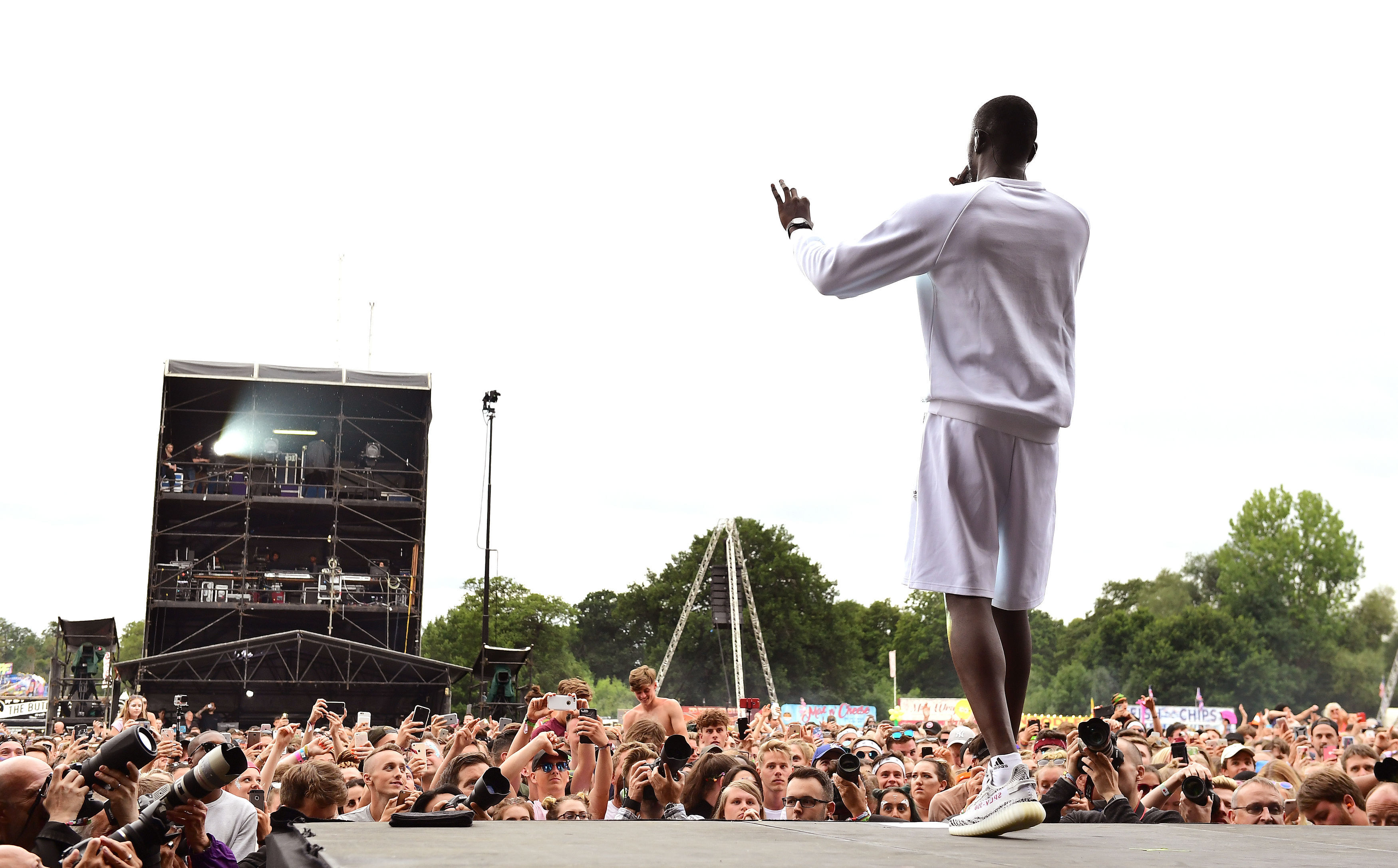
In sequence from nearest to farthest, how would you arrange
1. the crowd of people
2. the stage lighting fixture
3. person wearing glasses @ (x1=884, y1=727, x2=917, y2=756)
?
1. the crowd of people
2. person wearing glasses @ (x1=884, y1=727, x2=917, y2=756)
3. the stage lighting fixture

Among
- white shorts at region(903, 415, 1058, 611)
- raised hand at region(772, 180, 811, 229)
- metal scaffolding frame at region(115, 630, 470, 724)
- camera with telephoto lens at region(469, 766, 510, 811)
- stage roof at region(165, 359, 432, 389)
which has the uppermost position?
stage roof at region(165, 359, 432, 389)

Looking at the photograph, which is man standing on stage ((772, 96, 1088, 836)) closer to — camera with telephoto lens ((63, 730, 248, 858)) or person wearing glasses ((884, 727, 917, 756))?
camera with telephoto lens ((63, 730, 248, 858))

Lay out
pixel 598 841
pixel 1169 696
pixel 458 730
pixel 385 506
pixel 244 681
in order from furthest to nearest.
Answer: pixel 1169 696, pixel 385 506, pixel 244 681, pixel 458 730, pixel 598 841

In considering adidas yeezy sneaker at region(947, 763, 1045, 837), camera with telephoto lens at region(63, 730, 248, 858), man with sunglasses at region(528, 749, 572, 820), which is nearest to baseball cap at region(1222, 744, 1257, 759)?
man with sunglasses at region(528, 749, 572, 820)

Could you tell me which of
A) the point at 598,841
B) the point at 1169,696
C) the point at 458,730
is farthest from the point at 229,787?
the point at 1169,696

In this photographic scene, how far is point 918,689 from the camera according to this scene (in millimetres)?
69875

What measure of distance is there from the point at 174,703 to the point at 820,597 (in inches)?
1629

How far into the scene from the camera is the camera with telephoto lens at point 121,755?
2676 mm

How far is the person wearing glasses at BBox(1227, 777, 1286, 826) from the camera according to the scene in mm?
5121

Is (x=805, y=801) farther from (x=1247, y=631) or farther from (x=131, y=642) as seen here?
(x=131, y=642)

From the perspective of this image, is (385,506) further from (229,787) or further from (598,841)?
(598,841)

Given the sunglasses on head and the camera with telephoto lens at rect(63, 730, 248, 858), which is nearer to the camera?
the camera with telephoto lens at rect(63, 730, 248, 858)

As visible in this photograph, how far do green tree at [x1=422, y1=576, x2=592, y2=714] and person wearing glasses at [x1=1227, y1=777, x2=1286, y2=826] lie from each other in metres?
56.0

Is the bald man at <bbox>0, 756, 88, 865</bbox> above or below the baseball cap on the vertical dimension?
above
